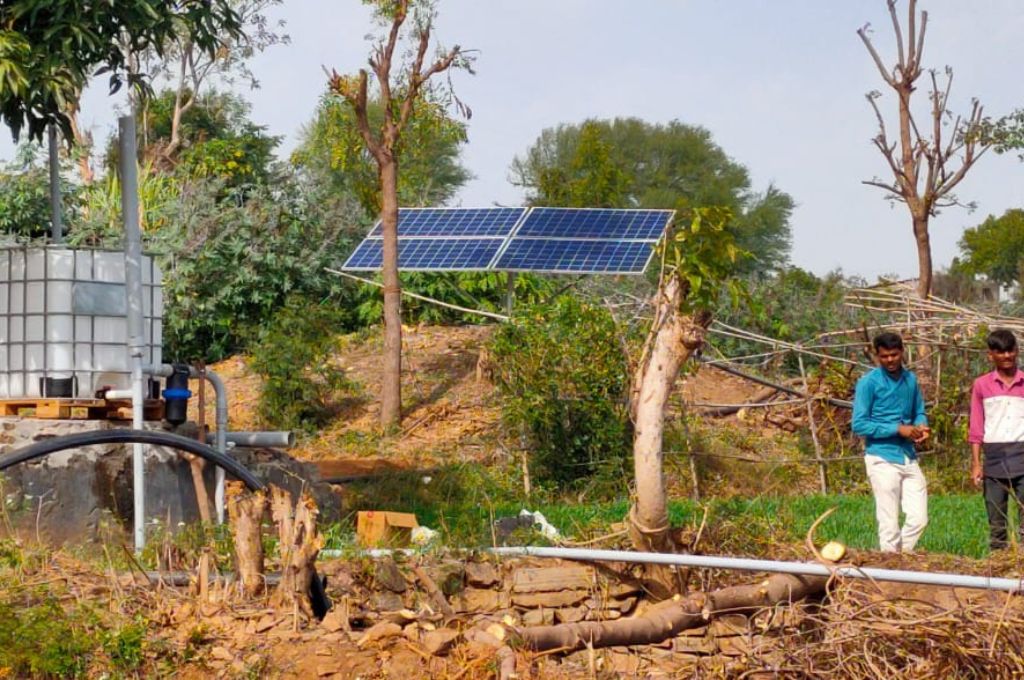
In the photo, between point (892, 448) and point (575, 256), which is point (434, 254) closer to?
point (575, 256)

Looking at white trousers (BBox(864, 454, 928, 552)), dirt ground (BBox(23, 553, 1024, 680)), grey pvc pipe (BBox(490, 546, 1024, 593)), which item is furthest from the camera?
white trousers (BBox(864, 454, 928, 552))

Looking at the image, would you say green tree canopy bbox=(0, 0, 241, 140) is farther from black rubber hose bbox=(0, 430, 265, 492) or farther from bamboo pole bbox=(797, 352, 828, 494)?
bamboo pole bbox=(797, 352, 828, 494)

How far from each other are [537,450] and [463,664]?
8.52m

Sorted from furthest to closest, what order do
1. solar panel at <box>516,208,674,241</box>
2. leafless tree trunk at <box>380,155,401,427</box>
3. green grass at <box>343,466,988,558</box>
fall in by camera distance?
solar panel at <box>516,208,674,241</box>
leafless tree trunk at <box>380,155,401,427</box>
green grass at <box>343,466,988,558</box>

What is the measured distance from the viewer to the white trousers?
9.34m

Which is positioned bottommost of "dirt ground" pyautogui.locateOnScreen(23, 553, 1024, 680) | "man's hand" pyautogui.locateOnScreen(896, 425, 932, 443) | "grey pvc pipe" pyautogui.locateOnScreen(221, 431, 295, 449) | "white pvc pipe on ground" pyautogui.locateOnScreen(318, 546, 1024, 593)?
"dirt ground" pyautogui.locateOnScreen(23, 553, 1024, 680)

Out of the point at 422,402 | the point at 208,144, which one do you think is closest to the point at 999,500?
the point at 422,402

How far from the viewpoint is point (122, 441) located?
29.6 feet

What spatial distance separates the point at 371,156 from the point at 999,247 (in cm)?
1740

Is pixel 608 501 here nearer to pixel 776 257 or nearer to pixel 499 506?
pixel 499 506

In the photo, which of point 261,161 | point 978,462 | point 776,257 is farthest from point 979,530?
point 776,257

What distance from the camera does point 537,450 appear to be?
15.4 metres

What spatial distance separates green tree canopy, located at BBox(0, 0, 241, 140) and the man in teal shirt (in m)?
5.04

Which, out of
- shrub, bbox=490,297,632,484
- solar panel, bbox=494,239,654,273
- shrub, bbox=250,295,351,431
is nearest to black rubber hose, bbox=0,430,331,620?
shrub, bbox=490,297,632,484
